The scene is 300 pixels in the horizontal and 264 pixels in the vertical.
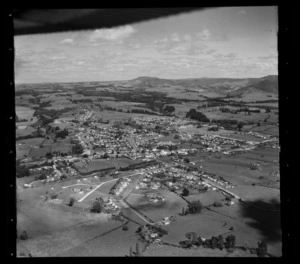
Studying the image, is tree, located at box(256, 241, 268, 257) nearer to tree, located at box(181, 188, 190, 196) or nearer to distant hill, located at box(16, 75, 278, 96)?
tree, located at box(181, 188, 190, 196)

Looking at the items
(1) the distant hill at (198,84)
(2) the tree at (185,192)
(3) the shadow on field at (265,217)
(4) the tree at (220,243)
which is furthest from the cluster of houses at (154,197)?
(1) the distant hill at (198,84)

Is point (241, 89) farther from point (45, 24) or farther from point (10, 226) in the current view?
point (10, 226)

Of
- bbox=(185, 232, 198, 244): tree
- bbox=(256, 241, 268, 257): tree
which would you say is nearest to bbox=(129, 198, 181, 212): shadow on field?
bbox=(185, 232, 198, 244): tree

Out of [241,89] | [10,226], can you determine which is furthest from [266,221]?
[10,226]

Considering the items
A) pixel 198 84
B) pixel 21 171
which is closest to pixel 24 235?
pixel 21 171

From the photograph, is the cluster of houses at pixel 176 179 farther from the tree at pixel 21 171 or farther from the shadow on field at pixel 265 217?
the tree at pixel 21 171

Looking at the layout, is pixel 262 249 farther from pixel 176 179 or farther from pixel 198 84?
pixel 198 84

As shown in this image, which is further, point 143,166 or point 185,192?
point 143,166

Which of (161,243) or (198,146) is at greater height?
(198,146)
